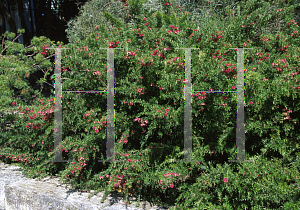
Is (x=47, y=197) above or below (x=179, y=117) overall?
below

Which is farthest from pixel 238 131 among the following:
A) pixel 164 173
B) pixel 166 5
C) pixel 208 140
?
pixel 166 5

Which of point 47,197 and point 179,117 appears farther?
point 47,197

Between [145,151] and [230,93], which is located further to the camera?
[145,151]

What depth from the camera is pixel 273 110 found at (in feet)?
→ 8.18

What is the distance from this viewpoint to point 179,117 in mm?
2531

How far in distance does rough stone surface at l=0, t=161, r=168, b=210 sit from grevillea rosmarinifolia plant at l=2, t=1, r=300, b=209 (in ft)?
0.46

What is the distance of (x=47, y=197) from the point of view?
2.86 m

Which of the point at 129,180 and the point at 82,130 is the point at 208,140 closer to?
the point at 129,180

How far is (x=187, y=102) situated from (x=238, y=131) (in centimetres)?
59

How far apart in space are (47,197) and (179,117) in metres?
1.78

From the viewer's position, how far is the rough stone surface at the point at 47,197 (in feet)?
8.84

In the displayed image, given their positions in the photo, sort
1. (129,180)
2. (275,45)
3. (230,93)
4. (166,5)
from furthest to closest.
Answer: (166,5), (275,45), (129,180), (230,93)

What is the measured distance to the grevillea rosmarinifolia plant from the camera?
2.36 m

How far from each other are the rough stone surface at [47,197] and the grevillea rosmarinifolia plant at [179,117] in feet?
0.46
